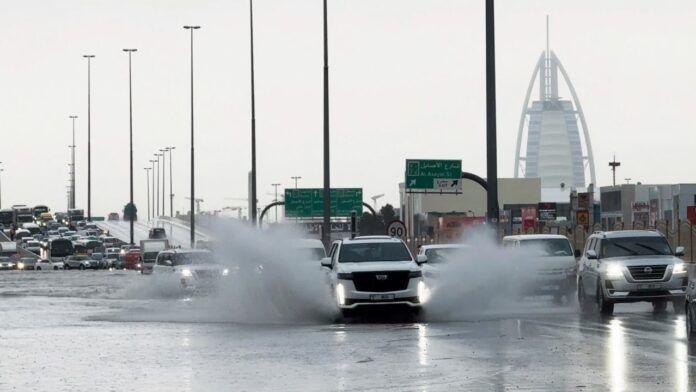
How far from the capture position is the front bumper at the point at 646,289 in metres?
31.8

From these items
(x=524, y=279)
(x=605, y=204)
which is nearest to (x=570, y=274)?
(x=524, y=279)

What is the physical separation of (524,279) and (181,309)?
8568 mm

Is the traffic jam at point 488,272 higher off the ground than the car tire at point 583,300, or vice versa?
the traffic jam at point 488,272

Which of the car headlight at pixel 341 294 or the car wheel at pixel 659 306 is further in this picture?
the car wheel at pixel 659 306

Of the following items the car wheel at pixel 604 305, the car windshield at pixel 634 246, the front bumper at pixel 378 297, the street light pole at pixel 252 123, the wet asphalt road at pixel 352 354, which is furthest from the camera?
the street light pole at pixel 252 123

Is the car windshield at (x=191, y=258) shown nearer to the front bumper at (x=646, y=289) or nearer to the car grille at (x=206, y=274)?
the car grille at (x=206, y=274)

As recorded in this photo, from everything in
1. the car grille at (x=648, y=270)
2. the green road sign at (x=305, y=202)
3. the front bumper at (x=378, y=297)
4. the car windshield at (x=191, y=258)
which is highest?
the green road sign at (x=305, y=202)

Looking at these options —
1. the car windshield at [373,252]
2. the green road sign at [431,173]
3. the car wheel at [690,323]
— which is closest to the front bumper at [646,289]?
the car windshield at [373,252]

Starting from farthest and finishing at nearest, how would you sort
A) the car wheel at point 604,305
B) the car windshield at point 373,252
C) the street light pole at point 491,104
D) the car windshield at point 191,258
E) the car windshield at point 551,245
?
the car windshield at point 191,258
the car windshield at point 551,245
the street light pole at point 491,104
the car windshield at point 373,252
the car wheel at point 604,305

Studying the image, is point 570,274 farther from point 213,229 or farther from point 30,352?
point 30,352

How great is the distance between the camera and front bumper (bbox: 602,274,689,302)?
31.8 meters

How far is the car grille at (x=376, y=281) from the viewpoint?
31.2 metres

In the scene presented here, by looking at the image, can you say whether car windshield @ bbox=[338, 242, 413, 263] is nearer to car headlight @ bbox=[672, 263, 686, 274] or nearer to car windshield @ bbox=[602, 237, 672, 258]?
car windshield @ bbox=[602, 237, 672, 258]

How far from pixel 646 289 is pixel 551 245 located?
745cm
